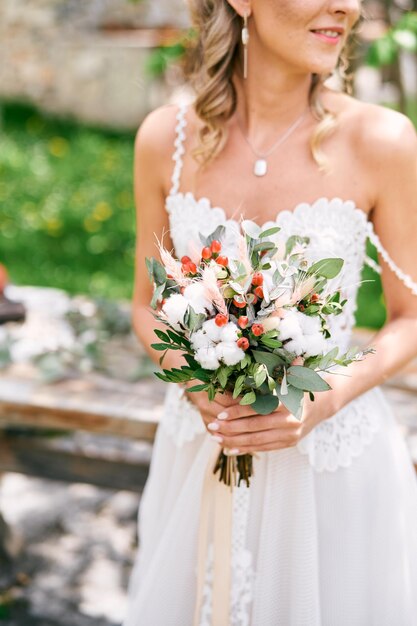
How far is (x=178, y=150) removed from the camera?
2.36 m

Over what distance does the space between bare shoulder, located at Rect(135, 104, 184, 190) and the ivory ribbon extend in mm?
849

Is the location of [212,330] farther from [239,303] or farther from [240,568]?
[240,568]

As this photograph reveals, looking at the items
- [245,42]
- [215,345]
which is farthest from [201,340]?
[245,42]

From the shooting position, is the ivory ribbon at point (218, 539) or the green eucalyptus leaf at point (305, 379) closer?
the green eucalyptus leaf at point (305, 379)

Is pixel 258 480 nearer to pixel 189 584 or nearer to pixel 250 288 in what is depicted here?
pixel 189 584

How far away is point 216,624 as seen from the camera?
2.10 metres

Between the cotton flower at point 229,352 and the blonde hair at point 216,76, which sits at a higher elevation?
the blonde hair at point 216,76

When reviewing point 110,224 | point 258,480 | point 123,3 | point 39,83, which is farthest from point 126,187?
point 258,480

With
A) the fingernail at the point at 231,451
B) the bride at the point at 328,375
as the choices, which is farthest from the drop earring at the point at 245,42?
the fingernail at the point at 231,451

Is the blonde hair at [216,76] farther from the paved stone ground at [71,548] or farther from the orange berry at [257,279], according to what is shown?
the paved stone ground at [71,548]

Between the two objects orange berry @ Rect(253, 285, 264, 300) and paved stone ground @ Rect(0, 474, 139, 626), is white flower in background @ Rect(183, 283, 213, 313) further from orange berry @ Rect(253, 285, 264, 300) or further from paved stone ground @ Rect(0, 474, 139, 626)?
paved stone ground @ Rect(0, 474, 139, 626)

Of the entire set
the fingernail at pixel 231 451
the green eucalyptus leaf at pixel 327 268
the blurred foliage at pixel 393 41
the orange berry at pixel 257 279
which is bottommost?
the fingernail at pixel 231 451

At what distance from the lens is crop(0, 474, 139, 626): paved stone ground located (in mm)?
3396

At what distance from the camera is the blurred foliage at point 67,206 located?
20.7ft
